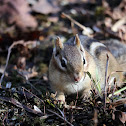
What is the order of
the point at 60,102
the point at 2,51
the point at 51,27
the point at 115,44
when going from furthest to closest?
1. the point at 51,27
2. the point at 2,51
3. the point at 115,44
4. the point at 60,102

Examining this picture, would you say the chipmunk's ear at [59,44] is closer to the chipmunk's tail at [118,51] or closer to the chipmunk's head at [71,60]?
the chipmunk's head at [71,60]

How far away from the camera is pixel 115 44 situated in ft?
17.4

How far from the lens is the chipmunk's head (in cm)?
323

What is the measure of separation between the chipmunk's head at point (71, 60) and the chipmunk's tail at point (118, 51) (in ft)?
5.30

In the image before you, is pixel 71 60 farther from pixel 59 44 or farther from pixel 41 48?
pixel 41 48

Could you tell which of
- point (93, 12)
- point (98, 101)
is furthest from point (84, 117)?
point (93, 12)

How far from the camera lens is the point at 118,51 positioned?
511 cm

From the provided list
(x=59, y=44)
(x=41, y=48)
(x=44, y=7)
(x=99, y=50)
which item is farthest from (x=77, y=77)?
(x=44, y=7)

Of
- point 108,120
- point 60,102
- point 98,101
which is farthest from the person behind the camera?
point 60,102

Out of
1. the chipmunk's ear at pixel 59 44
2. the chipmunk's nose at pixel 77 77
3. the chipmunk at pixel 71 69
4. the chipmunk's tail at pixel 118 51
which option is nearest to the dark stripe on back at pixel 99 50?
the chipmunk at pixel 71 69

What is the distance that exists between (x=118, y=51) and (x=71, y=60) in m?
2.14

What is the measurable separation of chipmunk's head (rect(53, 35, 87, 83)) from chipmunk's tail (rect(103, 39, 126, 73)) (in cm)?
162

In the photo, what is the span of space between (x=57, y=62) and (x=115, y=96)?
0.99 meters

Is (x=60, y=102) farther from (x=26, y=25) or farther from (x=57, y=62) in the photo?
(x=26, y=25)
